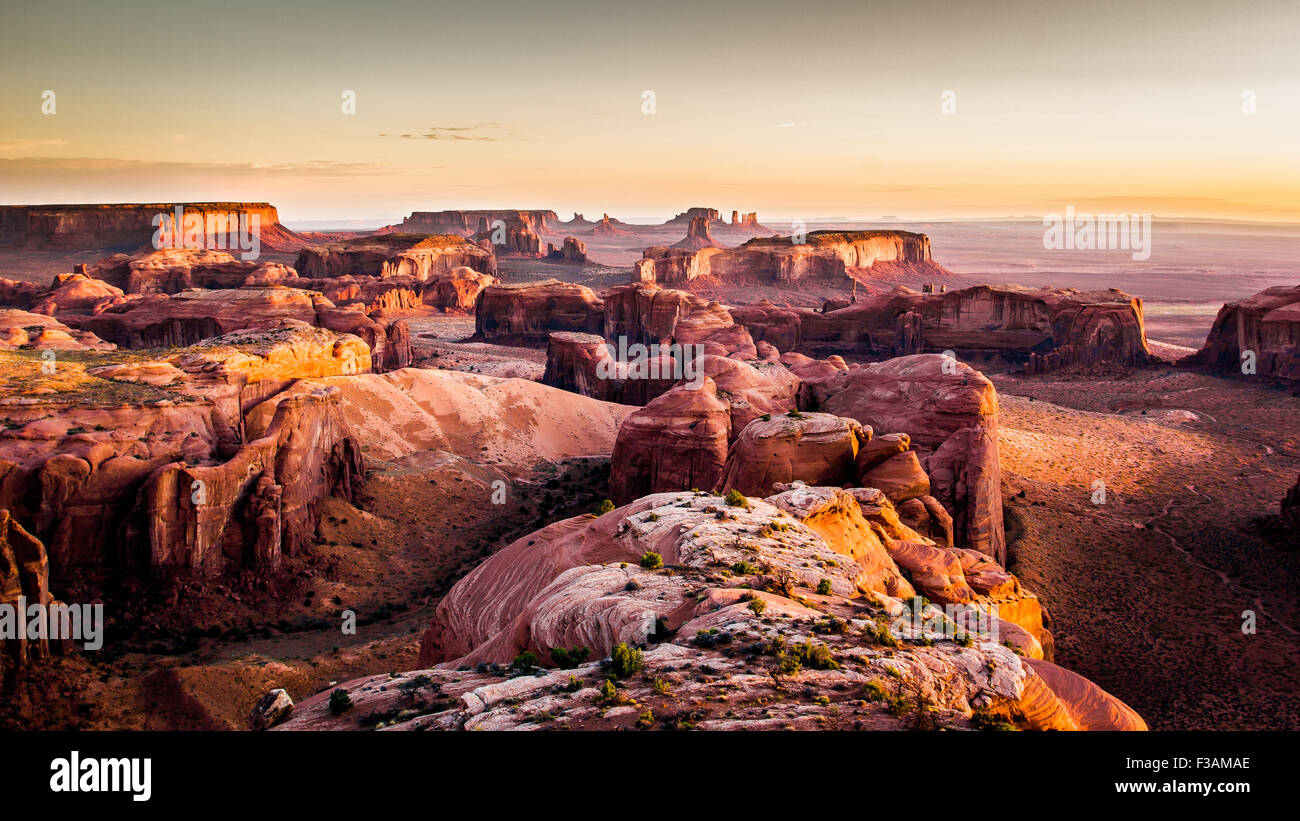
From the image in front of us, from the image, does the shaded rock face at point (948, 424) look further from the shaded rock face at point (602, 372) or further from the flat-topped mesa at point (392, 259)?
the flat-topped mesa at point (392, 259)

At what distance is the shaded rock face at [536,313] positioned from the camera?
399 feet

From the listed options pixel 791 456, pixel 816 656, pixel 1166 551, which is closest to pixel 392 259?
pixel 791 456

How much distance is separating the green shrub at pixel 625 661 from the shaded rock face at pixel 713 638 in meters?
0.23

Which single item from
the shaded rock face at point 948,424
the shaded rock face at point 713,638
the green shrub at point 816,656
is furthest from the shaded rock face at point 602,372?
the green shrub at point 816,656

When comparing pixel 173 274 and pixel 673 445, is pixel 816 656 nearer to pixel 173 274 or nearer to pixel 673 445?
pixel 673 445

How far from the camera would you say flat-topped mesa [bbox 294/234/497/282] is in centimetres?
16825

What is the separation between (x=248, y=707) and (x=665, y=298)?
84928mm

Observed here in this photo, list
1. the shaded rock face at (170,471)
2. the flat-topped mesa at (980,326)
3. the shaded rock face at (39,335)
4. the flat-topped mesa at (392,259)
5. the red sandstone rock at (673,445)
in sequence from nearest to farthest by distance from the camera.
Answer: the shaded rock face at (170,471) → the red sandstone rock at (673,445) → the shaded rock face at (39,335) → the flat-topped mesa at (980,326) → the flat-topped mesa at (392,259)

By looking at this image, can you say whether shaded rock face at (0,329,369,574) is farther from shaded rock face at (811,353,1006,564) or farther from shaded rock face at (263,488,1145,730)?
shaded rock face at (811,353,1006,564)

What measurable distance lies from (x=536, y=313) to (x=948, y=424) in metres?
85.7

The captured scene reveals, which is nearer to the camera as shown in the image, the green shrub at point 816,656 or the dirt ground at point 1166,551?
the green shrub at point 816,656

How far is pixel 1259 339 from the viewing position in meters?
84.3

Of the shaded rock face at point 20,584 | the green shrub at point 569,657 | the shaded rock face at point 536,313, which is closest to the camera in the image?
the green shrub at point 569,657

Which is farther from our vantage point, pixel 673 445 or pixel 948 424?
pixel 673 445
